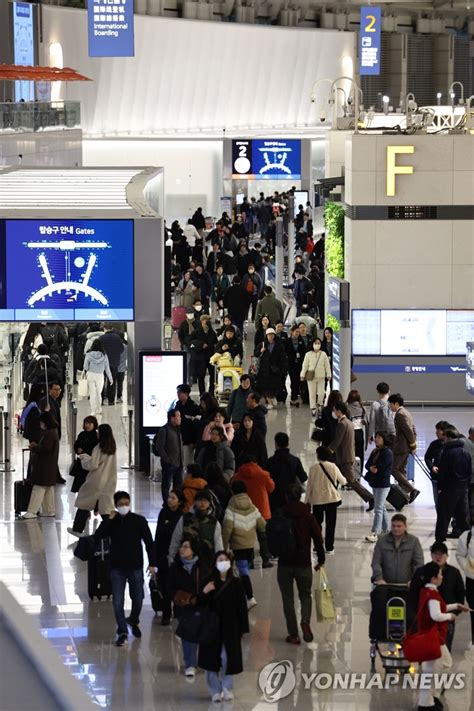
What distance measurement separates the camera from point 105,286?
15492 millimetres

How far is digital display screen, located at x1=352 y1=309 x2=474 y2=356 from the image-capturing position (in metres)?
19.8

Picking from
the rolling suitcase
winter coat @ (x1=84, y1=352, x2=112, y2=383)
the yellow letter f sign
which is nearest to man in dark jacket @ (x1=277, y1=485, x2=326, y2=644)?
winter coat @ (x1=84, y1=352, x2=112, y2=383)

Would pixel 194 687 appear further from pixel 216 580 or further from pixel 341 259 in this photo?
pixel 341 259

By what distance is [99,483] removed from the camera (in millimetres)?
11953

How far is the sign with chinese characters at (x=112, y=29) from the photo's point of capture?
30.3 meters

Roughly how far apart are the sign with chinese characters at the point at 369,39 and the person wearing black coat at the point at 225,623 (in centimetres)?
4029

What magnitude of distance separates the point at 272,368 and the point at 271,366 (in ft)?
0.12

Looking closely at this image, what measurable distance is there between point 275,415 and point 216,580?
1182 cm

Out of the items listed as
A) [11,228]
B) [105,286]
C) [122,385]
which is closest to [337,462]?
[105,286]

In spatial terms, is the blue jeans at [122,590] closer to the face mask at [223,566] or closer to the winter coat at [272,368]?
the face mask at [223,566]

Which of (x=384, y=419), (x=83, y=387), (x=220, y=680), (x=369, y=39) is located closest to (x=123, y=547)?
(x=220, y=680)

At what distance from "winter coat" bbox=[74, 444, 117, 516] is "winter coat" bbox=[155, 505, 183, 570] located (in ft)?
7.99

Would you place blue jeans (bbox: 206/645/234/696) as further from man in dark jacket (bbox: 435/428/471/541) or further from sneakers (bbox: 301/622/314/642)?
man in dark jacket (bbox: 435/428/471/541)

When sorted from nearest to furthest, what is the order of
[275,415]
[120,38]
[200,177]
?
[275,415] < [120,38] < [200,177]
